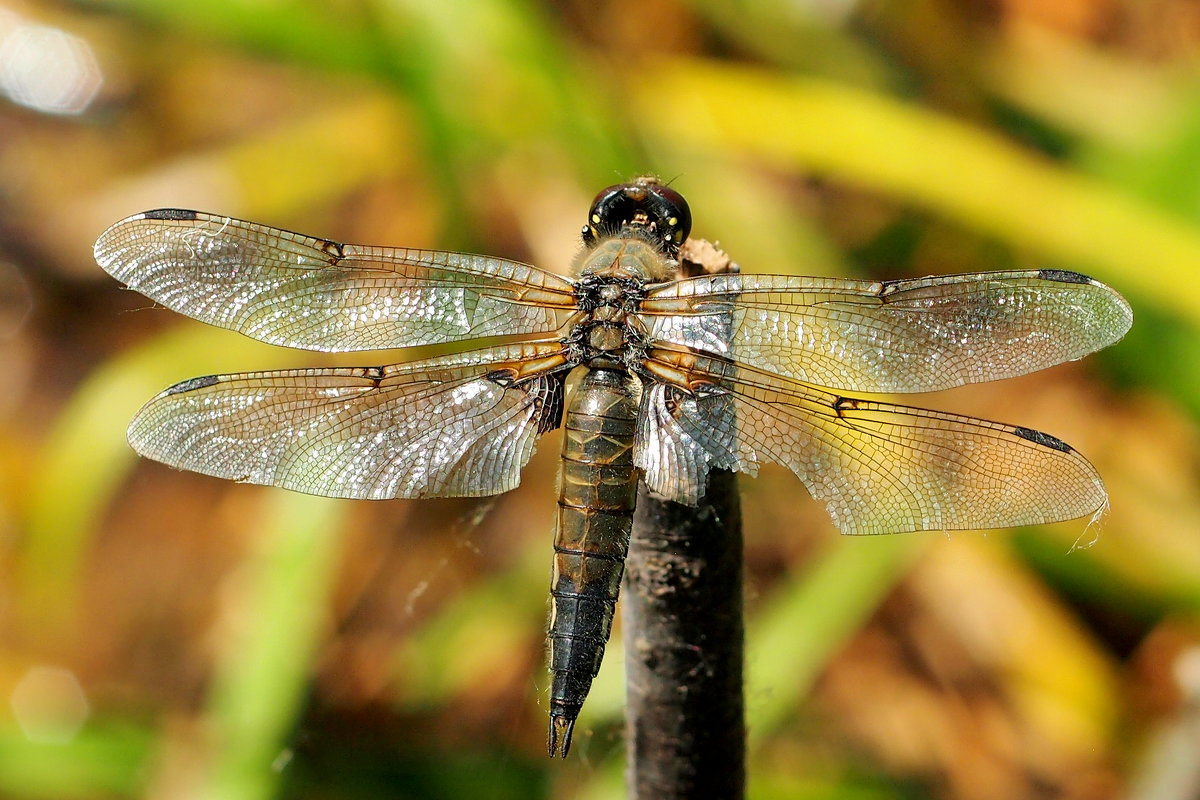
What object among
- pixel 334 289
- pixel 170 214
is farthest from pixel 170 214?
pixel 334 289

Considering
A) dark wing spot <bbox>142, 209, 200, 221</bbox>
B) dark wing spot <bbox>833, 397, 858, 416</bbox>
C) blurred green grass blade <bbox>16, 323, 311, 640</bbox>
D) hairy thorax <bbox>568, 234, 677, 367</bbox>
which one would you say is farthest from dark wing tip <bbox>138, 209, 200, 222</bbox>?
blurred green grass blade <bbox>16, 323, 311, 640</bbox>

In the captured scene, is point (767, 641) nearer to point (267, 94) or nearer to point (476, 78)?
point (476, 78)

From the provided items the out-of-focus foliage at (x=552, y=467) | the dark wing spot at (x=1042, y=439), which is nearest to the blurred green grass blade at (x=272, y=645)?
the out-of-focus foliage at (x=552, y=467)

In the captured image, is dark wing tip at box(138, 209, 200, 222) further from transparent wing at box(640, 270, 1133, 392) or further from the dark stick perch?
the dark stick perch

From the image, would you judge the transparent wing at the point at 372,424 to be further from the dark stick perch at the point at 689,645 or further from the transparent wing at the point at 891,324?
the dark stick perch at the point at 689,645

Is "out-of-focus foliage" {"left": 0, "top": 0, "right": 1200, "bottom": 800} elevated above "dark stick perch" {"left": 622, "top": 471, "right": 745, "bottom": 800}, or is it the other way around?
"out-of-focus foliage" {"left": 0, "top": 0, "right": 1200, "bottom": 800}
